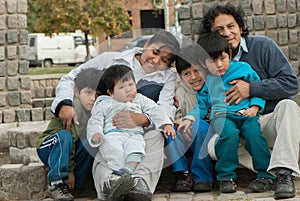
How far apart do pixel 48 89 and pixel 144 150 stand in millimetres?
7540

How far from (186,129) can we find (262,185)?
0.66 metres

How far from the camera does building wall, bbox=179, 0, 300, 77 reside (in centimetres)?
893

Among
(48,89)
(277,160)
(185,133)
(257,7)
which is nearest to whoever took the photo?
(277,160)

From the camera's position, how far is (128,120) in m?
5.03

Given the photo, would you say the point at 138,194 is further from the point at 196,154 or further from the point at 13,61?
the point at 13,61

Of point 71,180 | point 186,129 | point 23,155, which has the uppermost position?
point 186,129

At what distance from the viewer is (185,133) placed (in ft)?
16.8

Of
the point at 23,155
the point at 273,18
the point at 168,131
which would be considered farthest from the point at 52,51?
the point at 168,131

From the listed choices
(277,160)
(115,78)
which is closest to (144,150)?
(115,78)

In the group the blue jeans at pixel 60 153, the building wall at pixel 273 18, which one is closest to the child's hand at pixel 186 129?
the blue jeans at pixel 60 153

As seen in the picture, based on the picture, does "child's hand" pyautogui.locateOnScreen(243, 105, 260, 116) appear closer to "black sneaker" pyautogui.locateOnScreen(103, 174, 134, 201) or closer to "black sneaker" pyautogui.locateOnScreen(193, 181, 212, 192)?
"black sneaker" pyautogui.locateOnScreen(193, 181, 212, 192)

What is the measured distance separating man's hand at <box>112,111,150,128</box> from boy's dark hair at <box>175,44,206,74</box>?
0.50m

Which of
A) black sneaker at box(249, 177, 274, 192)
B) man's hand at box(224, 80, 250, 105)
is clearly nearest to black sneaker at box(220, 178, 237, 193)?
black sneaker at box(249, 177, 274, 192)

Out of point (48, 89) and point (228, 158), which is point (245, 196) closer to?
point (228, 158)
